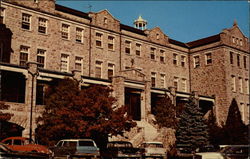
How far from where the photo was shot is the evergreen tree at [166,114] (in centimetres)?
3619

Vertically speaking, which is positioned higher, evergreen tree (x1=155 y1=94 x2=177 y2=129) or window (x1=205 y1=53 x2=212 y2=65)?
window (x1=205 y1=53 x2=212 y2=65)

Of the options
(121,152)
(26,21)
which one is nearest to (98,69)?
(26,21)

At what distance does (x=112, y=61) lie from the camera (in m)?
41.0

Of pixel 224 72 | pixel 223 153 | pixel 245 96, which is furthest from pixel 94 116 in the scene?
pixel 245 96

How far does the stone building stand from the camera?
1230 inches

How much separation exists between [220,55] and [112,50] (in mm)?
16611

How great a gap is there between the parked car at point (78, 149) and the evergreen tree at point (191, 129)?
13.2m

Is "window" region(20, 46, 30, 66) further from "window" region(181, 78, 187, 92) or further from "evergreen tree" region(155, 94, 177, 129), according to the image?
"window" region(181, 78, 187, 92)

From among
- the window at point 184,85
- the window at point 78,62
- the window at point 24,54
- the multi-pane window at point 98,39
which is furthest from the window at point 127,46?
the window at point 24,54

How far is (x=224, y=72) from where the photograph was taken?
4709cm

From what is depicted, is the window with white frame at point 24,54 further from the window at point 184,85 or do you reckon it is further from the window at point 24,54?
the window at point 184,85

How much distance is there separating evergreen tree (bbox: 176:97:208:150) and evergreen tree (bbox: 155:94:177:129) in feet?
3.96

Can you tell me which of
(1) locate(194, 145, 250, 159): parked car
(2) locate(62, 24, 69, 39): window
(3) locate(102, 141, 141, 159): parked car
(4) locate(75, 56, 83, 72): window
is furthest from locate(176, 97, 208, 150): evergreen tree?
(2) locate(62, 24, 69, 39): window

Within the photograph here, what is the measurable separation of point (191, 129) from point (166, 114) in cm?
391
